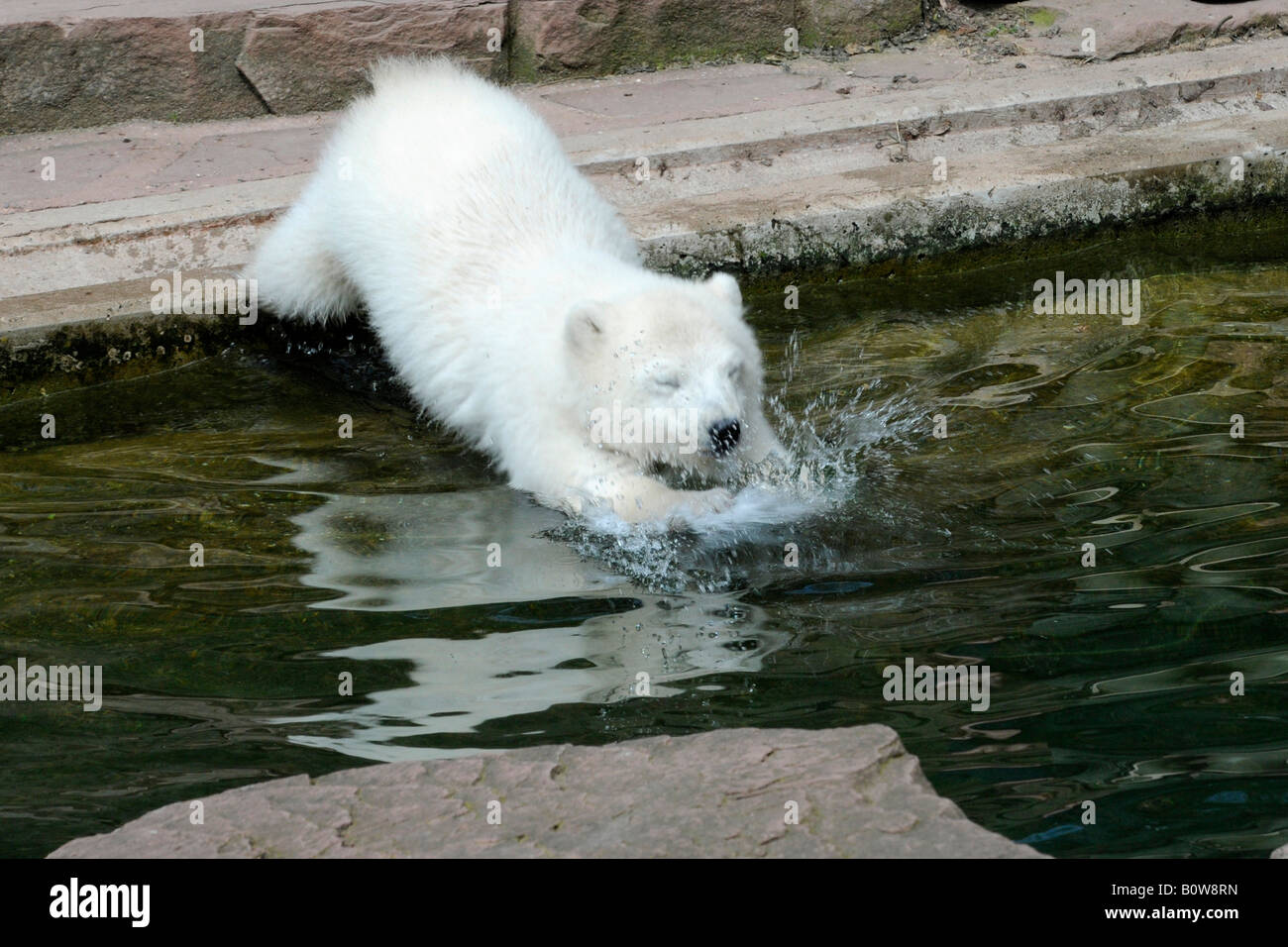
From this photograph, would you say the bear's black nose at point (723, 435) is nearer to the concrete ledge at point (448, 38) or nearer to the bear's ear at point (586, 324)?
the bear's ear at point (586, 324)

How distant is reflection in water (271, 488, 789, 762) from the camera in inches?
118

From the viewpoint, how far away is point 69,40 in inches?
252

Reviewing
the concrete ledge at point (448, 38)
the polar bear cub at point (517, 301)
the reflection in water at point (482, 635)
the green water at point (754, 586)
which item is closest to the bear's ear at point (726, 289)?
the polar bear cub at point (517, 301)

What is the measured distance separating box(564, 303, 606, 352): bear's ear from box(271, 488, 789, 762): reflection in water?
533 millimetres

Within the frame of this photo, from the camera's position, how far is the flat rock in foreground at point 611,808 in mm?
2250

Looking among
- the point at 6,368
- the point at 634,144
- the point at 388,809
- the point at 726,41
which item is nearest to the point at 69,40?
the point at 6,368

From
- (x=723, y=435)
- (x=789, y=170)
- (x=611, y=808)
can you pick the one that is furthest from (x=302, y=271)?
(x=611, y=808)

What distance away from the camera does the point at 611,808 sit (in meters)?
2.38

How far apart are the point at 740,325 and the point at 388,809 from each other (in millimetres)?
2139

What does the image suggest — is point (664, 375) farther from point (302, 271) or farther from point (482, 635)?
point (302, 271)

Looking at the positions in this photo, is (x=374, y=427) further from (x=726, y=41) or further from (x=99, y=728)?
(x=726, y=41)

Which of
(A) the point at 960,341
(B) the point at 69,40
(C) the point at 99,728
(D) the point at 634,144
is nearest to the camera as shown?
(C) the point at 99,728

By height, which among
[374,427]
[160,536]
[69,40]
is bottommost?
[160,536]

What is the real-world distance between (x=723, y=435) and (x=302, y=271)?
2.03 m
